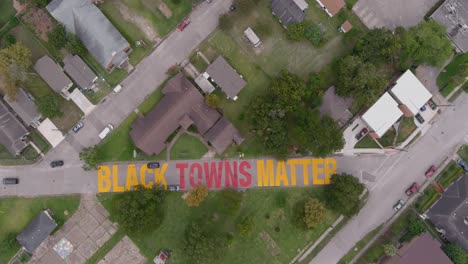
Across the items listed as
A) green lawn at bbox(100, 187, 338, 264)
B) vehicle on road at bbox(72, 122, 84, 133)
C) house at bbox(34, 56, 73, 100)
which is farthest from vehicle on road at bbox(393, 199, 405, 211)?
house at bbox(34, 56, 73, 100)

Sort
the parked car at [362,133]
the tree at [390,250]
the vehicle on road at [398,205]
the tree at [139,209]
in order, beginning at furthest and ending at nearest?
1. the parked car at [362,133]
2. the vehicle on road at [398,205]
3. the tree at [390,250]
4. the tree at [139,209]

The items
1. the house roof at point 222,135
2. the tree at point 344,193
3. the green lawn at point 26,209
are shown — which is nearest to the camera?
the tree at point 344,193

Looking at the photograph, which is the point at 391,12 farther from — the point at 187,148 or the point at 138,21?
the point at 138,21

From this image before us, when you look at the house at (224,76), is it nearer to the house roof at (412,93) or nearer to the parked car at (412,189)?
the house roof at (412,93)

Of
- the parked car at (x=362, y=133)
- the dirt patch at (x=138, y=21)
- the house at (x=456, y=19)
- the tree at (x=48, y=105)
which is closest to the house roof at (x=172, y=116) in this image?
the dirt patch at (x=138, y=21)

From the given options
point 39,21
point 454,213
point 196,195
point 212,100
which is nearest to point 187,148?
point 196,195

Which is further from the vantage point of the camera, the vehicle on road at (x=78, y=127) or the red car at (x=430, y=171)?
the red car at (x=430, y=171)

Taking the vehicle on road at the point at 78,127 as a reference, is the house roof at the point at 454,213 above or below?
below

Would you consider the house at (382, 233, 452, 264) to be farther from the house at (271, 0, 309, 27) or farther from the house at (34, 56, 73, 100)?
the house at (34, 56, 73, 100)

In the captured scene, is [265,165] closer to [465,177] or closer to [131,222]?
[131,222]
